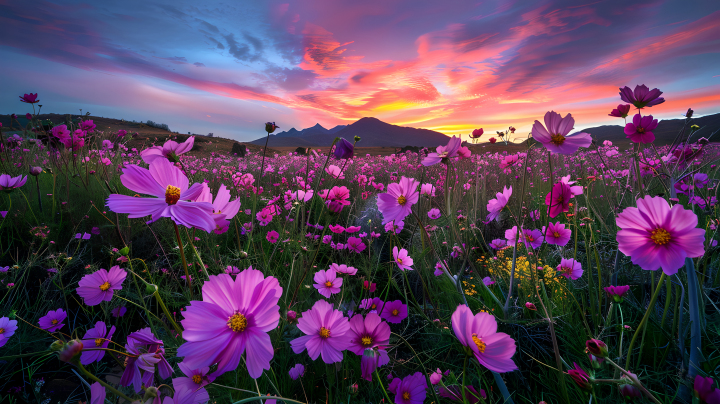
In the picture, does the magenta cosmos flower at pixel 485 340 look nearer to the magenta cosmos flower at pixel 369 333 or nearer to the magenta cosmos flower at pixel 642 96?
the magenta cosmos flower at pixel 369 333

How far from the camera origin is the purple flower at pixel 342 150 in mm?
1178

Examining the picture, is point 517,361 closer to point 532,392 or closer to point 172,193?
point 532,392

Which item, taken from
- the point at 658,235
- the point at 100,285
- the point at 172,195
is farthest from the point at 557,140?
the point at 100,285

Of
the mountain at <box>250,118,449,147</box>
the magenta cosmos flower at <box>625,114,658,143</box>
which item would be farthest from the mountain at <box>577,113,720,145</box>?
→ the mountain at <box>250,118,449,147</box>

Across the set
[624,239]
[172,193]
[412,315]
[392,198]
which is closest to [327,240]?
[412,315]

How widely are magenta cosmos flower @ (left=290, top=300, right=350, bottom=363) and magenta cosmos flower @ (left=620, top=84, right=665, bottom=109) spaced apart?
136cm

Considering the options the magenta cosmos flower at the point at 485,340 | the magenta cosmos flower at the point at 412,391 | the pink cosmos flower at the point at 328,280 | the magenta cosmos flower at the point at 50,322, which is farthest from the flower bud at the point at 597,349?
the magenta cosmos flower at the point at 50,322

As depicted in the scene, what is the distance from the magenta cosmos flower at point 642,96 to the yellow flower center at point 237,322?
1.53 meters

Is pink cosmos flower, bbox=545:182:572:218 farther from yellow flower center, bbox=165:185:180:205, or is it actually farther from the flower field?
yellow flower center, bbox=165:185:180:205

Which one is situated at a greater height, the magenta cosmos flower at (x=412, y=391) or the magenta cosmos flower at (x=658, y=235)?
the magenta cosmos flower at (x=658, y=235)

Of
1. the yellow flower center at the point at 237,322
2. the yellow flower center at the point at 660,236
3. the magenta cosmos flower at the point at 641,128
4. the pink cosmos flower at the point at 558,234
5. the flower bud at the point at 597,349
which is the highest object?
the magenta cosmos flower at the point at 641,128

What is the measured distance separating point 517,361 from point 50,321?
183 cm

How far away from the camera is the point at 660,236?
0.66 m

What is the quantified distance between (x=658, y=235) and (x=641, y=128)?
760mm
